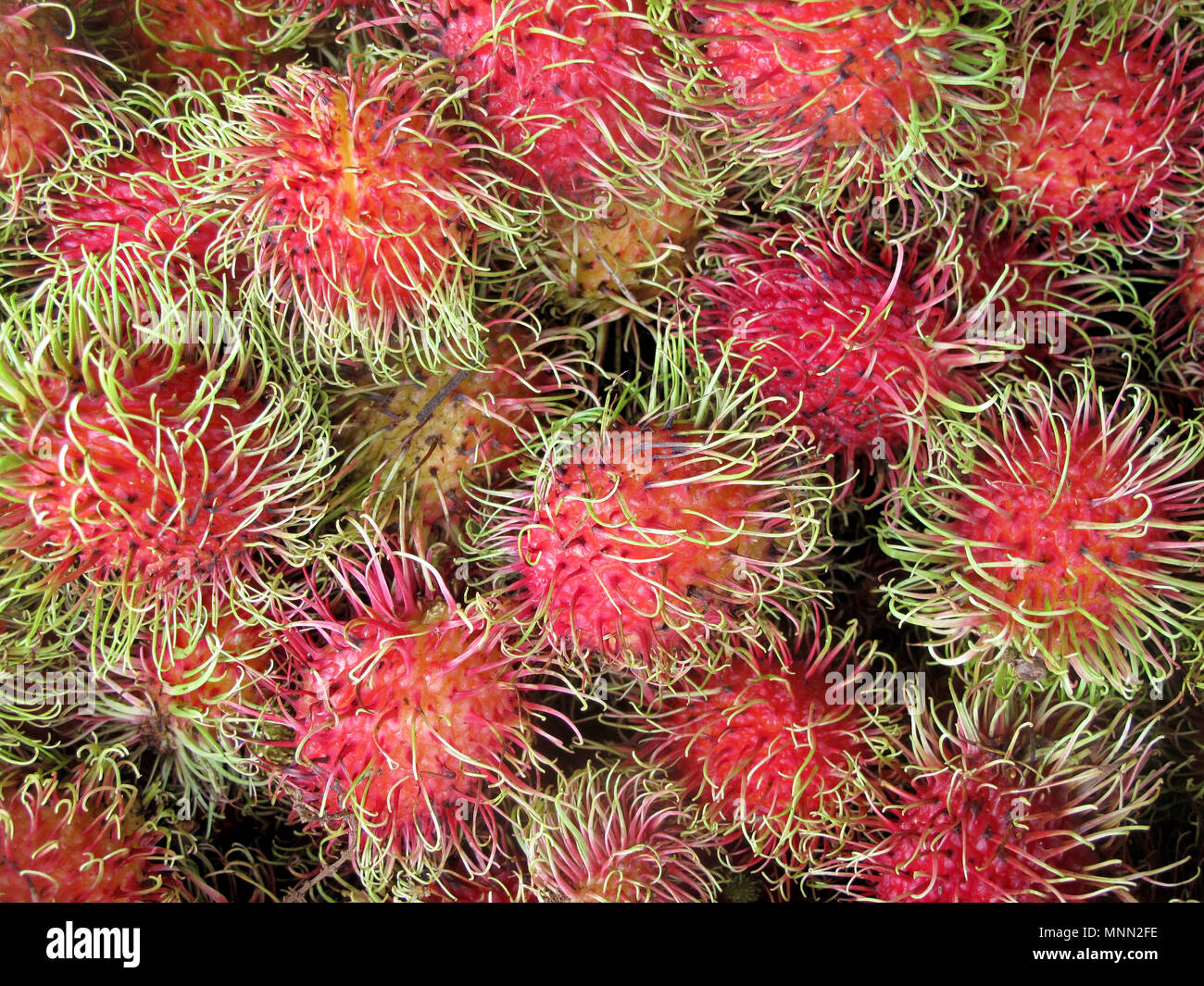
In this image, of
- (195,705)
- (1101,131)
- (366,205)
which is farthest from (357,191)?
(1101,131)

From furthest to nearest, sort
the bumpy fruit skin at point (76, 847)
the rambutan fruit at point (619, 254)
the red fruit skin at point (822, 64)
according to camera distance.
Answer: the rambutan fruit at point (619, 254), the bumpy fruit skin at point (76, 847), the red fruit skin at point (822, 64)

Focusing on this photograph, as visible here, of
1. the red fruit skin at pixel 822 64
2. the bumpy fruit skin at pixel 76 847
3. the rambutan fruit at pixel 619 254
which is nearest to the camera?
the red fruit skin at pixel 822 64

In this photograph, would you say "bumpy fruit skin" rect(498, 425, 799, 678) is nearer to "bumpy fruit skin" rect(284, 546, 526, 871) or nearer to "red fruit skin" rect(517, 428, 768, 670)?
"red fruit skin" rect(517, 428, 768, 670)

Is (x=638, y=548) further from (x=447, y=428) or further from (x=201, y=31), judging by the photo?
(x=201, y=31)

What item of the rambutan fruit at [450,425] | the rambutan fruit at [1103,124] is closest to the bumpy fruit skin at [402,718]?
the rambutan fruit at [450,425]

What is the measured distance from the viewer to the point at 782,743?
125cm

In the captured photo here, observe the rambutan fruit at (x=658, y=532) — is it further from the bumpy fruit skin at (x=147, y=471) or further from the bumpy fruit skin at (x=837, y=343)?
the bumpy fruit skin at (x=147, y=471)

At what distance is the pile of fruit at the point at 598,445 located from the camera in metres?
1.16

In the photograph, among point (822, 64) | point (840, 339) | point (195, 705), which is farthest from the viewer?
point (195, 705)

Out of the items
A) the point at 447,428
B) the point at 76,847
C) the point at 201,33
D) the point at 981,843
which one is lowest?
the point at 76,847

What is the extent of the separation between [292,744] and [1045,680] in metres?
1.11

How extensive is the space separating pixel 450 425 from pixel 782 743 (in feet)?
2.27

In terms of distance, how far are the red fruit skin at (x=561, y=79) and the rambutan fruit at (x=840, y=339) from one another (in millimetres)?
240
